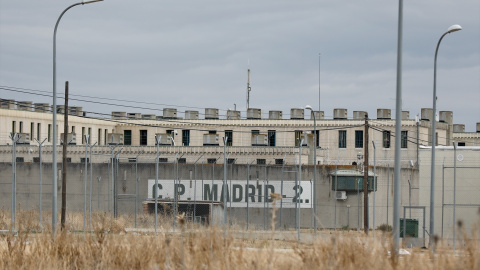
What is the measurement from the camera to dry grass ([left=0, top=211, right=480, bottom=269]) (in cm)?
1432

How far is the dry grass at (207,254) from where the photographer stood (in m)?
14.3

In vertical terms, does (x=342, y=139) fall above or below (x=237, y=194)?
above

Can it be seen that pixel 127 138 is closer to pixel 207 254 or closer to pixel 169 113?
pixel 169 113

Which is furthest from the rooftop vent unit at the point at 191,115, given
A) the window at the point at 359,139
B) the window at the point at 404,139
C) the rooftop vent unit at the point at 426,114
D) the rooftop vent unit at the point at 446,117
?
the rooftop vent unit at the point at 446,117

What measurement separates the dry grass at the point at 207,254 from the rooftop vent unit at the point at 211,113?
56.5 meters

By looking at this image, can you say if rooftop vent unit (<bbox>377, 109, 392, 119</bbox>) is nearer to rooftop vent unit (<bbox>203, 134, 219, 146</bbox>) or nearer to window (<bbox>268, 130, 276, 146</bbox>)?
window (<bbox>268, 130, 276, 146</bbox>)

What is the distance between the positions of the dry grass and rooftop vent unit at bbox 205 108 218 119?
56515mm

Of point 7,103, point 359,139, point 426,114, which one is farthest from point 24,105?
point 426,114

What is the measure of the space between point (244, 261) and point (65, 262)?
14.7 feet

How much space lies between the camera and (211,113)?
75.4m

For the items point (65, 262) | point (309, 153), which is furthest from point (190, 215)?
point (65, 262)

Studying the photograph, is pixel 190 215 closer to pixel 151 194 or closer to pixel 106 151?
pixel 151 194

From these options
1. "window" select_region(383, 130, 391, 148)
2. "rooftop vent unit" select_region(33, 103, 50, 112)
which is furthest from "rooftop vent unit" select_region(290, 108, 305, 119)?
"rooftop vent unit" select_region(33, 103, 50, 112)

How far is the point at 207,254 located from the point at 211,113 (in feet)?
198
